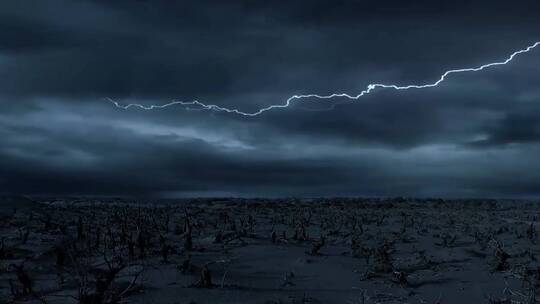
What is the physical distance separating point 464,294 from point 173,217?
13691mm

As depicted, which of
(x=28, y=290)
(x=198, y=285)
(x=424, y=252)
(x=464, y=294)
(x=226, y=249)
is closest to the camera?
(x=28, y=290)

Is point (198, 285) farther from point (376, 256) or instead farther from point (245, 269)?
point (376, 256)

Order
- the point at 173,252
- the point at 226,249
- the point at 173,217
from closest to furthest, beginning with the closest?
the point at 173,252
the point at 226,249
the point at 173,217

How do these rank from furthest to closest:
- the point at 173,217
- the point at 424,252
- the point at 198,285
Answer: the point at 173,217 → the point at 424,252 → the point at 198,285

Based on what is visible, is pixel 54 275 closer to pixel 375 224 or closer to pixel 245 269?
pixel 245 269

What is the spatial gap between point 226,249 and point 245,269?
5.89 ft

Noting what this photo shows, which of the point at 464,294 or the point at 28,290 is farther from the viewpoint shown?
the point at 464,294

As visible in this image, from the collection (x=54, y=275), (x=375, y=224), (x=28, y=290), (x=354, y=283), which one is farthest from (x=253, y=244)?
(x=375, y=224)

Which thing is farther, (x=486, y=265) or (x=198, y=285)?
(x=486, y=265)

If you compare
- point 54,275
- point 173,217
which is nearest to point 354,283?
point 54,275

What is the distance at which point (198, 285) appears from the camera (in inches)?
325

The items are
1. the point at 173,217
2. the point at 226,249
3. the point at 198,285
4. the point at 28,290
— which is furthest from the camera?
the point at 173,217

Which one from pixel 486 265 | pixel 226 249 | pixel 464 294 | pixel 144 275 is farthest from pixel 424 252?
pixel 144 275

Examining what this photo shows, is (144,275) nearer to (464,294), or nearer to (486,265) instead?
(464,294)
